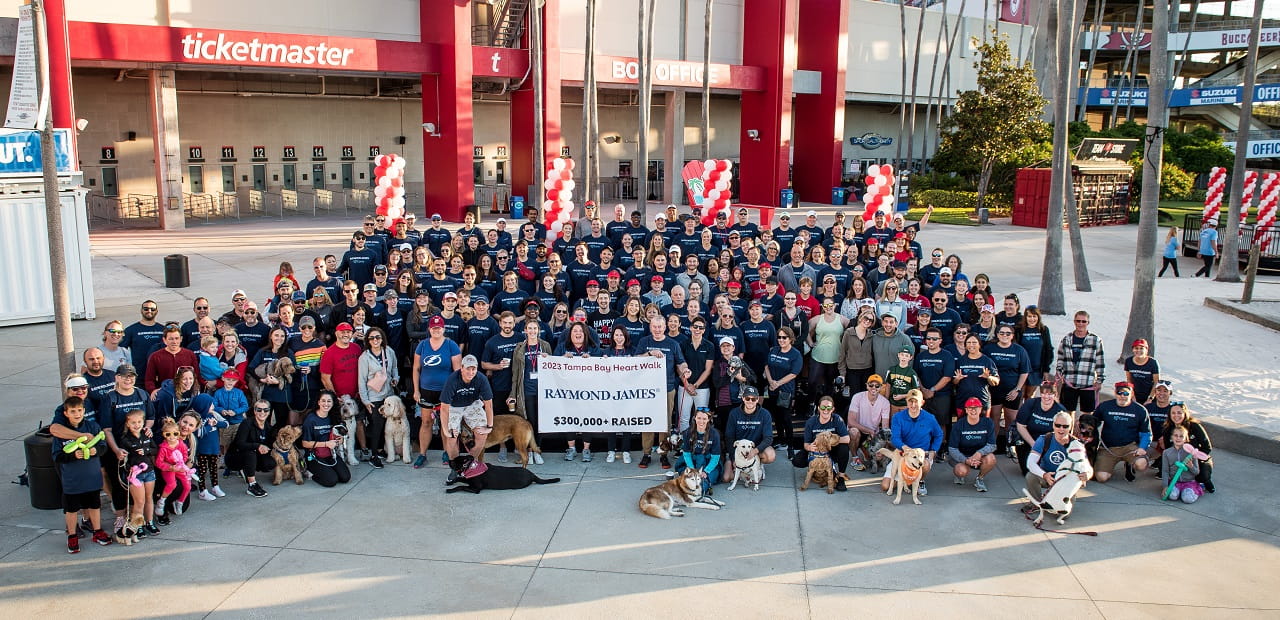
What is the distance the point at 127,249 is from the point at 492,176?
58.4 ft

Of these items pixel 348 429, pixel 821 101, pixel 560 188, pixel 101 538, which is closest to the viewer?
pixel 101 538

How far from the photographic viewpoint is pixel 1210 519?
9367 mm

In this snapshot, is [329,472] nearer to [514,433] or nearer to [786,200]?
[514,433]

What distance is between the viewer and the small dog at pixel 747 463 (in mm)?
10062

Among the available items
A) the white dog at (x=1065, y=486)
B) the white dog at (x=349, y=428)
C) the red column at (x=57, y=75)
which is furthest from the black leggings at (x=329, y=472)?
the red column at (x=57, y=75)

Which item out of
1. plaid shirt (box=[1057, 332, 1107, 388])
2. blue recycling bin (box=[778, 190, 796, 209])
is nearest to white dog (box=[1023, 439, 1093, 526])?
plaid shirt (box=[1057, 332, 1107, 388])

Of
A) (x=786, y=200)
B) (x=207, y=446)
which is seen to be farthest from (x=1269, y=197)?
(x=207, y=446)

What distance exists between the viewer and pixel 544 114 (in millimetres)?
34344

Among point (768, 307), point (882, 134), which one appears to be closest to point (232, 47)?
point (768, 307)

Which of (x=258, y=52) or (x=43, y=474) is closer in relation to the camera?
(x=43, y=474)

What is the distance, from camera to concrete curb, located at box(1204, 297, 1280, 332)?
16.9m

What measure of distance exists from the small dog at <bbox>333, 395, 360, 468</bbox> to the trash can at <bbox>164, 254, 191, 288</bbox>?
40.4 feet

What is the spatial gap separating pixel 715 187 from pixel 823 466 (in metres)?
15.4

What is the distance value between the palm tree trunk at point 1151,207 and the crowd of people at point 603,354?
3.80 meters
